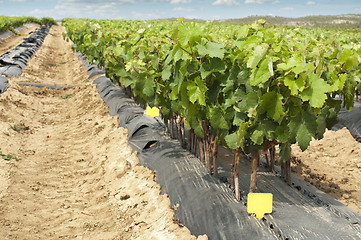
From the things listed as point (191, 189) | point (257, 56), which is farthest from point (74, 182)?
point (257, 56)

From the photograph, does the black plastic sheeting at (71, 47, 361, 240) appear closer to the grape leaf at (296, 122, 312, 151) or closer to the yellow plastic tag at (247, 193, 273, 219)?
the yellow plastic tag at (247, 193, 273, 219)

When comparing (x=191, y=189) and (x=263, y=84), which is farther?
(x=191, y=189)

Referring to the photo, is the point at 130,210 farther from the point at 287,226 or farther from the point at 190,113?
the point at 287,226

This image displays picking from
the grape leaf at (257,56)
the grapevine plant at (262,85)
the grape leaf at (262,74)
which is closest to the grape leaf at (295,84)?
the grapevine plant at (262,85)

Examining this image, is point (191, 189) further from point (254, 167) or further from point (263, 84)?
point (263, 84)

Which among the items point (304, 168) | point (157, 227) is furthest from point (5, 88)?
point (304, 168)

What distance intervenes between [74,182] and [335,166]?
4.41 metres

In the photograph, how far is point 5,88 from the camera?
902 cm

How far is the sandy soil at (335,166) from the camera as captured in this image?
439cm

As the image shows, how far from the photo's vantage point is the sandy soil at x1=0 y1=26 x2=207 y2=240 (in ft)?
12.0

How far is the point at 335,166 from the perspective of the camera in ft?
18.3

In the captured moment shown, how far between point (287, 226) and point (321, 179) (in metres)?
2.28

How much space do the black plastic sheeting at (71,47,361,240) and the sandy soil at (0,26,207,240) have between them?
17 centimetres

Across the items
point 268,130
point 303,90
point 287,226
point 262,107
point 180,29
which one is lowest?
point 287,226
